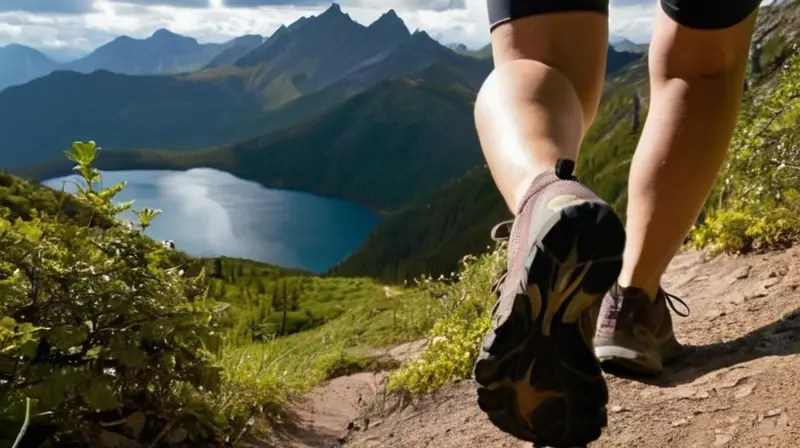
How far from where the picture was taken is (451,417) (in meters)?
2.33

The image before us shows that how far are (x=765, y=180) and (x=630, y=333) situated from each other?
1.63 m

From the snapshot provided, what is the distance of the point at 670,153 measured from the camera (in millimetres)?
1848

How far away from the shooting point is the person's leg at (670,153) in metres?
1.81

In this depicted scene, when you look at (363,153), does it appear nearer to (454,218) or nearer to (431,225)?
(431,225)

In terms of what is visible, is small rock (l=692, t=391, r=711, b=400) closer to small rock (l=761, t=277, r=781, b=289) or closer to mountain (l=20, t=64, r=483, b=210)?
small rock (l=761, t=277, r=781, b=289)

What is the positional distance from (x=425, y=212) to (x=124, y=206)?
299 ft

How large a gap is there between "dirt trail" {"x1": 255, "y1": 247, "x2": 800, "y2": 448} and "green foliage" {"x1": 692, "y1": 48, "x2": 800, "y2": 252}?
0.11 metres

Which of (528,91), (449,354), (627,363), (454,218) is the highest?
(528,91)

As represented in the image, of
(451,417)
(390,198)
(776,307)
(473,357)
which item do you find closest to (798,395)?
(776,307)

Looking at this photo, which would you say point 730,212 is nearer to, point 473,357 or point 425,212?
point 473,357

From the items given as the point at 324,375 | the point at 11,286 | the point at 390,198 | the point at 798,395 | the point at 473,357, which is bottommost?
the point at 390,198

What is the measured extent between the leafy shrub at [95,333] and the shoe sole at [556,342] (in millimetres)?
985

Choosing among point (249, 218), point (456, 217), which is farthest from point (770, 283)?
point (249, 218)

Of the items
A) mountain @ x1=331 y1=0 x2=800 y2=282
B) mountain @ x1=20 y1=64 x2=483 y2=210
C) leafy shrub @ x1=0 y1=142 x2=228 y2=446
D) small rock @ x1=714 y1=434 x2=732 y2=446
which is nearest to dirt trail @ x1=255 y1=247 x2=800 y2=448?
small rock @ x1=714 y1=434 x2=732 y2=446
